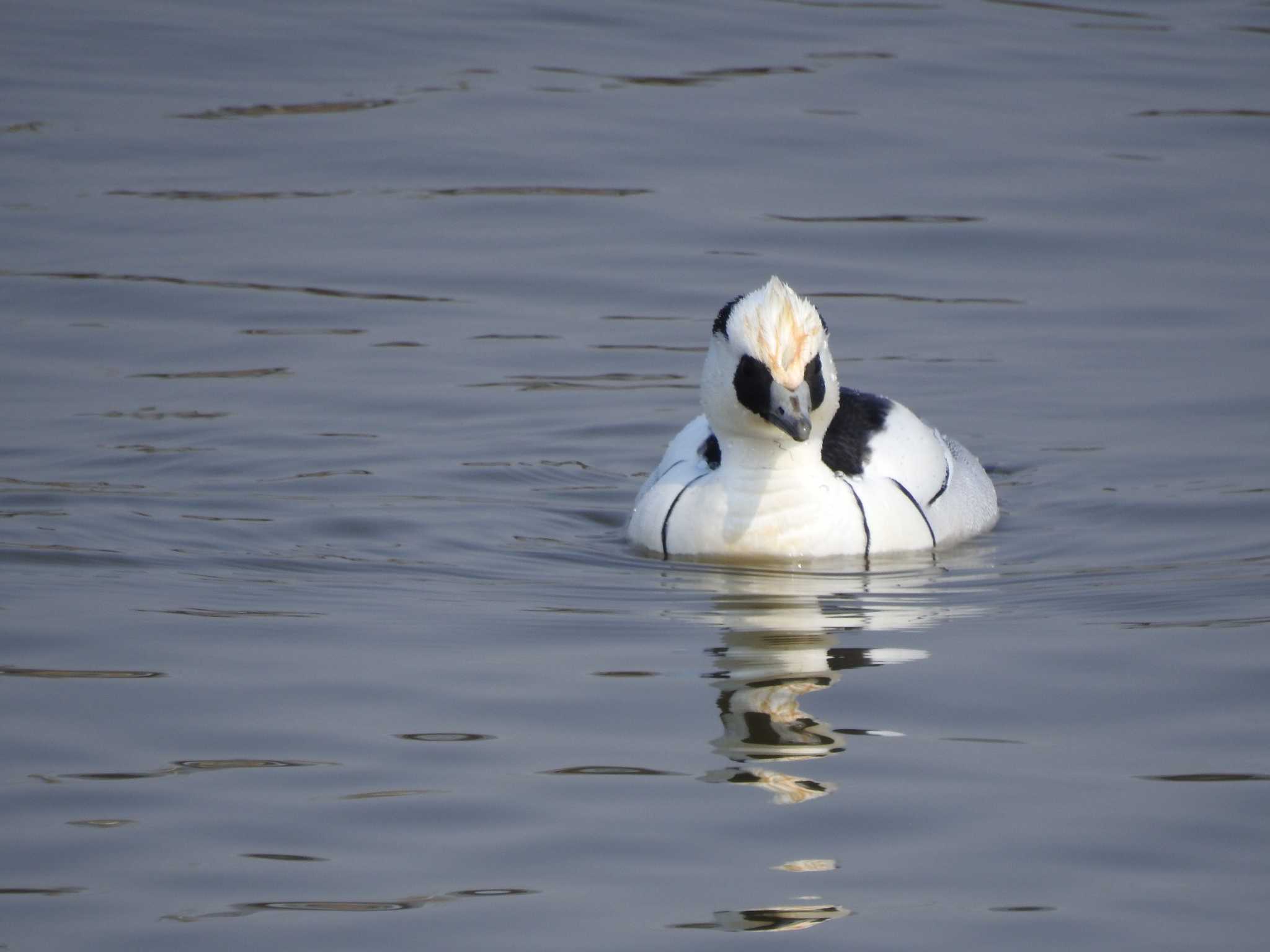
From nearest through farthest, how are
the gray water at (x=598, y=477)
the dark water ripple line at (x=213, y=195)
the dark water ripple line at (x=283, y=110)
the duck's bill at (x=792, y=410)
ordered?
the gray water at (x=598, y=477) → the duck's bill at (x=792, y=410) → the dark water ripple line at (x=213, y=195) → the dark water ripple line at (x=283, y=110)

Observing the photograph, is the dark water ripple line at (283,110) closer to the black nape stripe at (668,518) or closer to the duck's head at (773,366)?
the black nape stripe at (668,518)

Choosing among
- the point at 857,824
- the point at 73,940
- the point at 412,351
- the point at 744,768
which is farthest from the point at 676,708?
the point at 412,351

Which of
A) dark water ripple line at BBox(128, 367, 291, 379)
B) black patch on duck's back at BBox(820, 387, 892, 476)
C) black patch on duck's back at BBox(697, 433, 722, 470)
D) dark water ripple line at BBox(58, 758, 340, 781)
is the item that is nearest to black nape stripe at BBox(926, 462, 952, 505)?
black patch on duck's back at BBox(820, 387, 892, 476)

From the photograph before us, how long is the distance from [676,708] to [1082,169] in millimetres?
10882

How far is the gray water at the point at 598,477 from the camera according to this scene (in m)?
5.33

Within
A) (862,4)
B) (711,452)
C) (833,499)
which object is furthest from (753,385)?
(862,4)

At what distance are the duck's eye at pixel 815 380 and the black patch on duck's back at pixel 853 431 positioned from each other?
550 mm

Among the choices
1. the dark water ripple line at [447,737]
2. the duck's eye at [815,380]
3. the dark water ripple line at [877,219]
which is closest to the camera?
the dark water ripple line at [447,737]

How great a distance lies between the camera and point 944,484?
938 cm

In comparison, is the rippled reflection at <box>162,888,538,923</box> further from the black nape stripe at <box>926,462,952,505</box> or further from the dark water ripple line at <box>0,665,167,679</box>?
the black nape stripe at <box>926,462,952,505</box>

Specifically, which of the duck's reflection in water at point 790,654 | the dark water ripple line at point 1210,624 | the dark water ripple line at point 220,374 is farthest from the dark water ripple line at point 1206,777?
the dark water ripple line at point 220,374

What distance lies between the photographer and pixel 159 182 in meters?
15.6

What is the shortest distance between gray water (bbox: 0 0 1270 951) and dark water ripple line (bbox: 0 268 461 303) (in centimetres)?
6

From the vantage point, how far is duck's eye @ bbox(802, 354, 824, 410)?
838 cm
